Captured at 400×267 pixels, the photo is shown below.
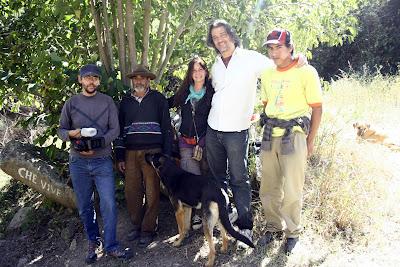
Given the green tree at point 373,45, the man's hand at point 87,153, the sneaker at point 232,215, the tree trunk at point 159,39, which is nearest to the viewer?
the man's hand at point 87,153

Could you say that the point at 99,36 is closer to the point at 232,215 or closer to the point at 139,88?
the point at 139,88

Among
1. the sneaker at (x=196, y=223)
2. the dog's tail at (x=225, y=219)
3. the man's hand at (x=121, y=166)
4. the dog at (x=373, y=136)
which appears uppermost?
the man's hand at (x=121, y=166)

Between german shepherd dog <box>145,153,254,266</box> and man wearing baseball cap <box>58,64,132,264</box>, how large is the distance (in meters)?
0.49

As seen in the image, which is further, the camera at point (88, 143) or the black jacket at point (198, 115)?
the black jacket at point (198, 115)

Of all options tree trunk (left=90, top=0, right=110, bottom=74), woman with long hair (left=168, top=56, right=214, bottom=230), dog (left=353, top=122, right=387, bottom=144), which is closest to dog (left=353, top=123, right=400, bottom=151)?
dog (left=353, top=122, right=387, bottom=144)

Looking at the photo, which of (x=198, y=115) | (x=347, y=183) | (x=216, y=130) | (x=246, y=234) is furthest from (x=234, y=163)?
(x=347, y=183)

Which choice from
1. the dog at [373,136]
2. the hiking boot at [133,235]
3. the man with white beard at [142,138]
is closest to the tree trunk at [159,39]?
the man with white beard at [142,138]

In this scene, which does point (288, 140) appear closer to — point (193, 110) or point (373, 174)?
point (193, 110)

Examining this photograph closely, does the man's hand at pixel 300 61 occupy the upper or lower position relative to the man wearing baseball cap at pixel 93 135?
upper

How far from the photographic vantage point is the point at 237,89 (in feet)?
12.9

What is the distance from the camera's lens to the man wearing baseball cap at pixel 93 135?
4.03 metres

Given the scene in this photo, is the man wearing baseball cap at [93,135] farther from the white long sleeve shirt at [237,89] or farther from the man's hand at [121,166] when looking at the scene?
the white long sleeve shirt at [237,89]

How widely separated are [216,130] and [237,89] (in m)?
0.46

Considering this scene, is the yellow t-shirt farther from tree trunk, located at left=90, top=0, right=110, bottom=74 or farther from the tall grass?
tree trunk, located at left=90, top=0, right=110, bottom=74
